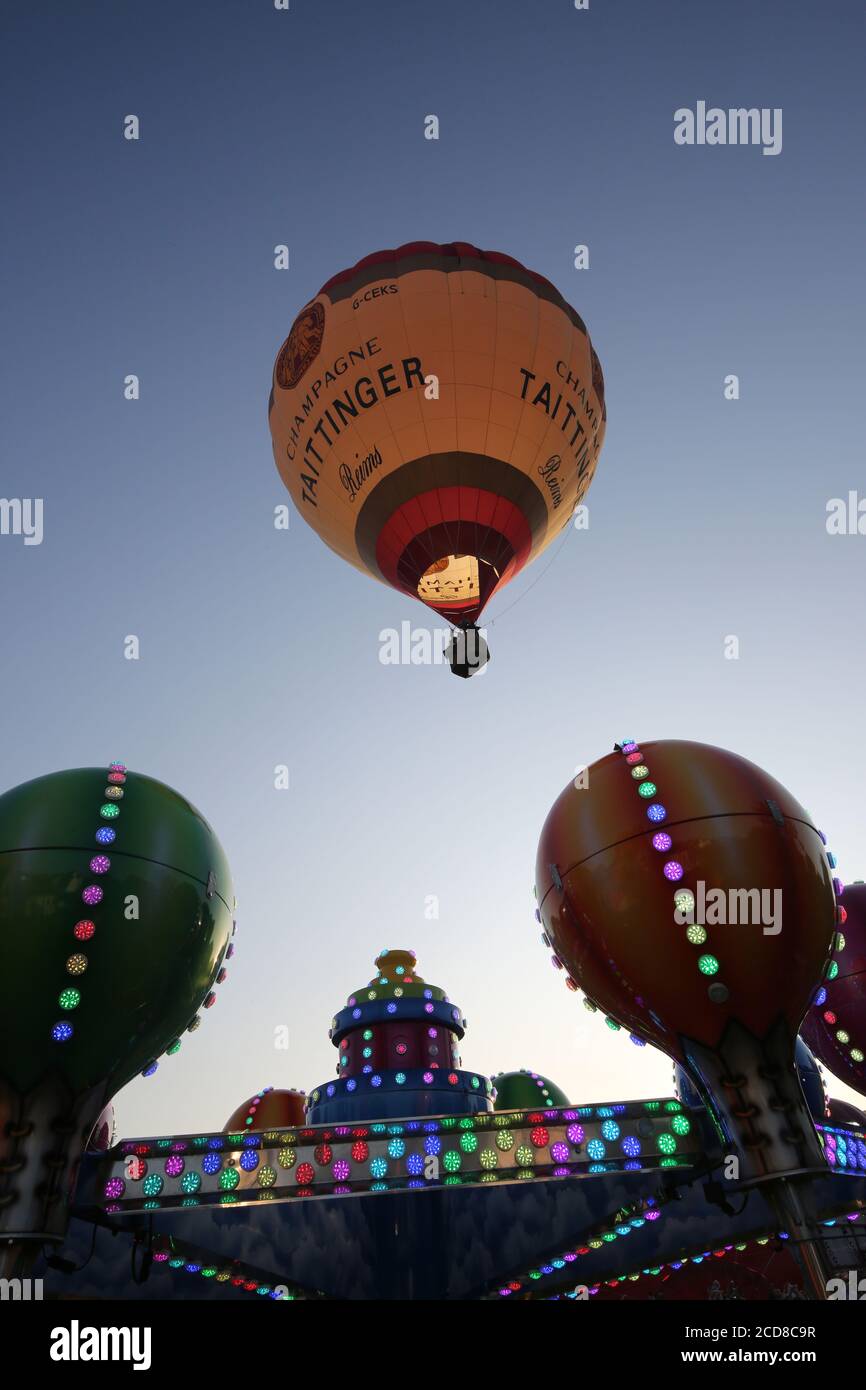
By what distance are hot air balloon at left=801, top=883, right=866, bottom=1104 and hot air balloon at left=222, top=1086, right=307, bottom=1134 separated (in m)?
11.1

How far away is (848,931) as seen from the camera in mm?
16953

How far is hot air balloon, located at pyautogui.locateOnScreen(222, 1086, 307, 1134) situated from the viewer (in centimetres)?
2067

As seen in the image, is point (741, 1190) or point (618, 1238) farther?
Answer: point (618, 1238)

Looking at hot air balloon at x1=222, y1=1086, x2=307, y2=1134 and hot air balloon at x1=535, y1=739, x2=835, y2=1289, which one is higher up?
hot air balloon at x1=535, y1=739, x2=835, y2=1289

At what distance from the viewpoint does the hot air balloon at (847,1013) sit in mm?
16562

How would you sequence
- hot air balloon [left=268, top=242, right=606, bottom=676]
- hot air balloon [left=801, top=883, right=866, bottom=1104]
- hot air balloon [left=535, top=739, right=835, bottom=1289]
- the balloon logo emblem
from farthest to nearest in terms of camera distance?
the balloon logo emblem, hot air balloon [left=268, top=242, right=606, bottom=676], hot air balloon [left=801, top=883, right=866, bottom=1104], hot air balloon [left=535, top=739, right=835, bottom=1289]

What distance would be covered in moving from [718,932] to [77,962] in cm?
758

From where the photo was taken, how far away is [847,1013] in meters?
16.7

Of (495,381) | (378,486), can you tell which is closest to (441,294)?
(495,381)

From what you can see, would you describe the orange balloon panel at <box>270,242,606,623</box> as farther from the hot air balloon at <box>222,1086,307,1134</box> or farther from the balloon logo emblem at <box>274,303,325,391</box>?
the hot air balloon at <box>222,1086,307,1134</box>

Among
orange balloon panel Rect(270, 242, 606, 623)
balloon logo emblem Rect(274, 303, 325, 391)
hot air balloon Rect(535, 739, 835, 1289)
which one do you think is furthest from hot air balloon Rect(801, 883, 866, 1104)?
balloon logo emblem Rect(274, 303, 325, 391)

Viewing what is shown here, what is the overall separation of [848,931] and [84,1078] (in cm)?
1337
